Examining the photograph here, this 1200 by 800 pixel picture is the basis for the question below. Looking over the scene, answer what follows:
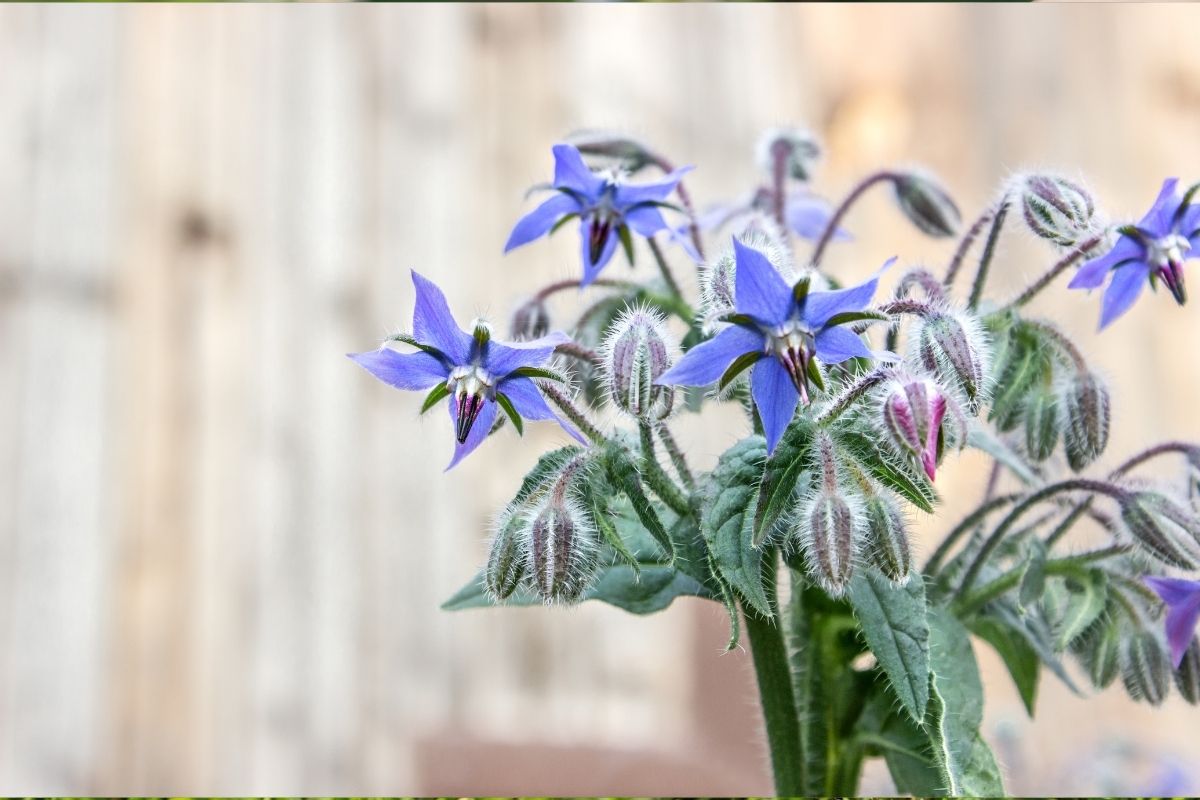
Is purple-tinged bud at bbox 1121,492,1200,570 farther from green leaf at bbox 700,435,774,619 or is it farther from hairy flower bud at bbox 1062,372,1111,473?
green leaf at bbox 700,435,774,619

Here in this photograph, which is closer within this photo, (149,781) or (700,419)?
(149,781)

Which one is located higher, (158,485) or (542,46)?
(542,46)

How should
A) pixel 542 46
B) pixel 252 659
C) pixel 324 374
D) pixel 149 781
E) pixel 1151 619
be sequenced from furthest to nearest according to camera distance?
pixel 542 46 < pixel 324 374 < pixel 252 659 < pixel 149 781 < pixel 1151 619

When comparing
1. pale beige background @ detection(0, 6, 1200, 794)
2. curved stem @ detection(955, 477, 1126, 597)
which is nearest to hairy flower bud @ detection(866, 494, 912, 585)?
curved stem @ detection(955, 477, 1126, 597)


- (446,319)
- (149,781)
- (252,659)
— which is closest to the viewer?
(446,319)

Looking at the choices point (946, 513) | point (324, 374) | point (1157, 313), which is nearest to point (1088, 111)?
point (1157, 313)

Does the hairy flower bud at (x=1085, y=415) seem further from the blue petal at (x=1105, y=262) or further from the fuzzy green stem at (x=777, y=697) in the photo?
the fuzzy green stem at (x=777, y=697)

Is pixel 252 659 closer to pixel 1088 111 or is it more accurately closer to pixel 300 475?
pixel 300 475
